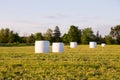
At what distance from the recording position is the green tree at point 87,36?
414 ft

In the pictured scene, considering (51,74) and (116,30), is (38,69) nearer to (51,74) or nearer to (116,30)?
(51,74)

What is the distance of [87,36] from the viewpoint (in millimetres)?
129625

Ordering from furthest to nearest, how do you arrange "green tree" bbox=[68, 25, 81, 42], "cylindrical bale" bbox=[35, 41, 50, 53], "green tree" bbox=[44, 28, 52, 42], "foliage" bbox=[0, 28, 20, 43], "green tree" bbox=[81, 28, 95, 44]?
"green tree" bbox=[81, 28, 95, 44] < "green tree" bbox=[44, 28, 52, 42] < "green tree" bbox=[68, 25, 81, 42] < "foliage" bbox=[0, 28, 20, 43] < "cylindrical bale" bbox=[35, 41, 50, 53]

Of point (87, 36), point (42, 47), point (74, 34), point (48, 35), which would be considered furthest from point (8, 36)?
point (42, 47)

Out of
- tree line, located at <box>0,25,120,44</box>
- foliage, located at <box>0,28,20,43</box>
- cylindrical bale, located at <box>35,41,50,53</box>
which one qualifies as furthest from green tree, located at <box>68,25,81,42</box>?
cylindrical bale, located at <box>35,41,50,53</box>

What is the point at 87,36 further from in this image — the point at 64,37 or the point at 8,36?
the point at 8,36

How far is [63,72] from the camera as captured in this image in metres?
13.9

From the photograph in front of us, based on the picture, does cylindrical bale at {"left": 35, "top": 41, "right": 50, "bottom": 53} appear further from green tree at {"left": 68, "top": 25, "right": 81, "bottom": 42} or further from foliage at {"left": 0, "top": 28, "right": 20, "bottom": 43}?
green tree at {"left": 68, "top": 25, "right": 81, "bottom": 42}

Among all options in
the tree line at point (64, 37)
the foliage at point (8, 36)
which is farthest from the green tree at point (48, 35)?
the foliage at point (8, 36)

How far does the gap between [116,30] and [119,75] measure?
134 metres

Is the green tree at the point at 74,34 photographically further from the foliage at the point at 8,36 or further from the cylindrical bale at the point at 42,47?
the cylindrical bale at the point at 42,47

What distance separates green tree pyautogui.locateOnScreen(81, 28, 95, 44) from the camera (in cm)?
12628

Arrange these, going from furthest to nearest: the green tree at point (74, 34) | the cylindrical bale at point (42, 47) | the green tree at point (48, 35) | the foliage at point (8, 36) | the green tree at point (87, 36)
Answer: the green tree at point (87, 36), the green tree at point (48, 35), the green tree at point (74, 34), the foliage at point (8, 36), the cylindrical bale at point (42, 47)

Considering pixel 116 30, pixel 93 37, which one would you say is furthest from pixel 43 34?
pixel 116 30
